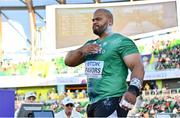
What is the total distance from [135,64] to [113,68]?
5.6 inches

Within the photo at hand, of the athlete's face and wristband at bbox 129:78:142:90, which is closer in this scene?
wristband at bbox 129:78:142:90

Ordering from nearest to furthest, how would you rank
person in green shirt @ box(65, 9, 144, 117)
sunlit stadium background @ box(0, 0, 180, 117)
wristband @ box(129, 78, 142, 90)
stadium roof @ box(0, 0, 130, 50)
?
wristband @ box(129, 78, 142, 90)
person in green shirt @ box(65, 9, 144, 117)
sunlit stadium background @ box(0, 0, 180, 117)
stadium roof @ box(0, 0, 130, 50)

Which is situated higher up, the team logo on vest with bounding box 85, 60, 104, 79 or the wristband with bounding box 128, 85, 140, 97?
the team logo on vest with bounding box 85, 60, 104, 79

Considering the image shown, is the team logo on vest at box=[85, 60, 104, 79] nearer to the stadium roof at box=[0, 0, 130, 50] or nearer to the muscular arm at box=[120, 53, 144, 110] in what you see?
the muscular arm at box=[120, 53, 144, 110]

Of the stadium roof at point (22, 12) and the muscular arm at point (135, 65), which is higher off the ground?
the stadium roof at point (22, 12)

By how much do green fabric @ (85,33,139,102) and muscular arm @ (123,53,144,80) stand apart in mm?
28

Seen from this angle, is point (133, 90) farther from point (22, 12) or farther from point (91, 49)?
point (22, 12)

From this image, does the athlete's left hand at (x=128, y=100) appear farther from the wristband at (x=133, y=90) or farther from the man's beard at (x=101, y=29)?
the man's beard at (x=101, y=29)

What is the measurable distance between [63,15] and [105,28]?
2038 cm

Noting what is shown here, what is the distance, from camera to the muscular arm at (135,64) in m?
2.67

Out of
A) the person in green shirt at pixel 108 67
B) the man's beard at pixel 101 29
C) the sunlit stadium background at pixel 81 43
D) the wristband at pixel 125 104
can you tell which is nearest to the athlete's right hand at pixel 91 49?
the person in green shirt at pixel 108 67

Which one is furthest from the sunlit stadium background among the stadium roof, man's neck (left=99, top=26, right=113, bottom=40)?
man's neck (left=99, top=26, right=113, bottom=40)

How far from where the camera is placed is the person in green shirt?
272cm

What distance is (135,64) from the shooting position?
271 cm
